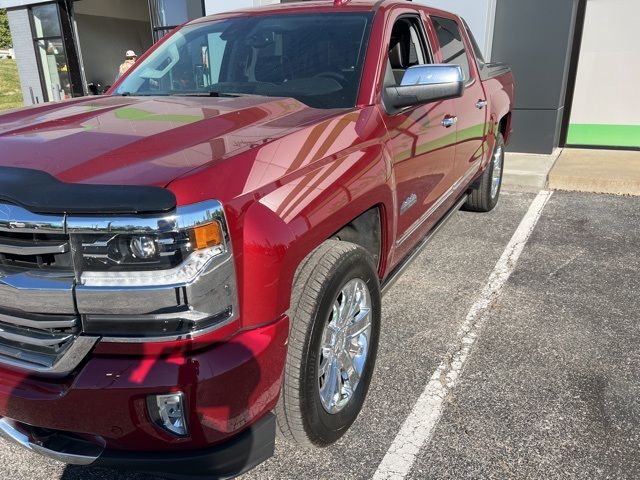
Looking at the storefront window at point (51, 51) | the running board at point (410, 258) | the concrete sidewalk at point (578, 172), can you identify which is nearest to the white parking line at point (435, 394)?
the running board at point (410, 258)

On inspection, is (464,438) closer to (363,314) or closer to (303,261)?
(363,314)

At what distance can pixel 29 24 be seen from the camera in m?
13.9

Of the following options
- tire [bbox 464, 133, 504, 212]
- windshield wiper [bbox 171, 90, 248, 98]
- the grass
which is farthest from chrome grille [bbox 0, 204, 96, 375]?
the grass

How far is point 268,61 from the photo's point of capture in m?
3.03

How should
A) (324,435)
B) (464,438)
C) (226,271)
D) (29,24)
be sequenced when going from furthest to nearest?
(29,24)
(464,438)
(324,435)
(226,271)

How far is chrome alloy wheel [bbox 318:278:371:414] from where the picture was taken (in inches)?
90.4

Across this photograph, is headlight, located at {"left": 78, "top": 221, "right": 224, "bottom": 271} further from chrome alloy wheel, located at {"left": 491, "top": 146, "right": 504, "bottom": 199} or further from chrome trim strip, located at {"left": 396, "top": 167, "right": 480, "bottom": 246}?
chrome alloy wheel, located at {"left": 491, "top": 146, "right": 504, "bottom": 199}

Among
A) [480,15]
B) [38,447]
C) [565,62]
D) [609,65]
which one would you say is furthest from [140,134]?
[609,65]

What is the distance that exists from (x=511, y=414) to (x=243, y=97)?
80.8 inches

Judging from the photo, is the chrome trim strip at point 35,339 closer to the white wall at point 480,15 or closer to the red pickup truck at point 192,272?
the red pickup truck at point 192,272

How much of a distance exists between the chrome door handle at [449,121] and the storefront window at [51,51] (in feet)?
40.7

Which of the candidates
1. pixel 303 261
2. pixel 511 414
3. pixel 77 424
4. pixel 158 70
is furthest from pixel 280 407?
pixel 158 70

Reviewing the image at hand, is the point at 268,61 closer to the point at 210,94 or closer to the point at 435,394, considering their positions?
the point at 210,94

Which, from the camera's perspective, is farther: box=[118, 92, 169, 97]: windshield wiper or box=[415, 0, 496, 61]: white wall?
box=[415, 0, 496, 61]: white wall
